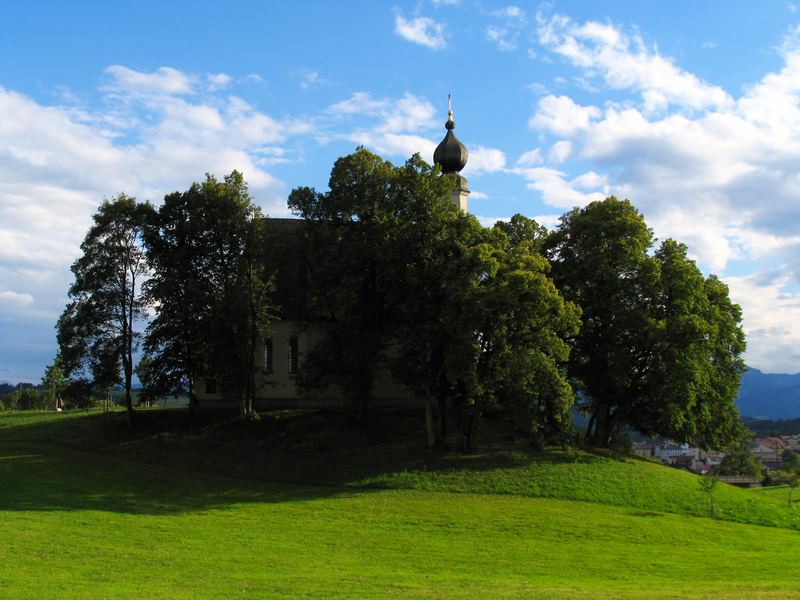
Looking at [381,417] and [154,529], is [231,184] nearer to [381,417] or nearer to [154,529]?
[381,417]

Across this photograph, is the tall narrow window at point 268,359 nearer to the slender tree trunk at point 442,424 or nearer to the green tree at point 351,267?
the green tree at point 351,267

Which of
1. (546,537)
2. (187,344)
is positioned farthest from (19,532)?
(187,344)

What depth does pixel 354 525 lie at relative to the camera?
27406 millimetres

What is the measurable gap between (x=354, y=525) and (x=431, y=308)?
14.4 meters

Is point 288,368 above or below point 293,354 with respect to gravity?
below

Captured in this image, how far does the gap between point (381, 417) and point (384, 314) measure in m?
8.60

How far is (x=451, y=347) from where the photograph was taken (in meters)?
37.1

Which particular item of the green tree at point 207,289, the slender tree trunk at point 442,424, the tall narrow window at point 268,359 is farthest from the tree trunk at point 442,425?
the tall narrow window at point 268,359

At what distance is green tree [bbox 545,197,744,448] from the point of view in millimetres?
39875

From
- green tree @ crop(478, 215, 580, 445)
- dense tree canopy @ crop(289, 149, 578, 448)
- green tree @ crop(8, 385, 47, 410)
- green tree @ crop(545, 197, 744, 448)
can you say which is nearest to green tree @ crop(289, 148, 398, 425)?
dense tree canopy @ crop(289, 149, 578, 448)

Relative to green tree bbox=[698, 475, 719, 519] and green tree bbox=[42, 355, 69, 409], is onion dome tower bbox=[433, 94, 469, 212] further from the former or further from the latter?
green tree bbox=[42, 355, 69, 409]

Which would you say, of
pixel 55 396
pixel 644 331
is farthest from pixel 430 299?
pixel 55 396

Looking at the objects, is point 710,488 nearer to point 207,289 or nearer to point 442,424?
point 442,424

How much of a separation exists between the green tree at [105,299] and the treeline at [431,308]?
0.08 meters
